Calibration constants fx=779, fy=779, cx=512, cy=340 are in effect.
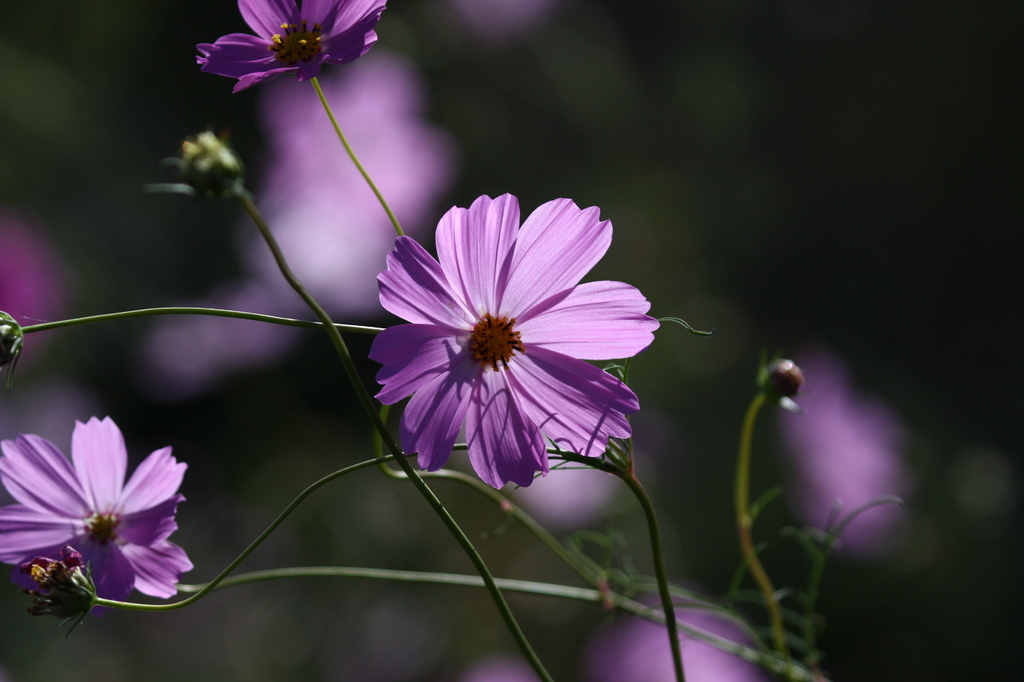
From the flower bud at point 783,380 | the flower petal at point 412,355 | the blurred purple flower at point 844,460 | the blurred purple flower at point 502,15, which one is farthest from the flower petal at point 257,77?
the blurred purple flower at point 502,15

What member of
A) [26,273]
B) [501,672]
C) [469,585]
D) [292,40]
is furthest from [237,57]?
[26,273]

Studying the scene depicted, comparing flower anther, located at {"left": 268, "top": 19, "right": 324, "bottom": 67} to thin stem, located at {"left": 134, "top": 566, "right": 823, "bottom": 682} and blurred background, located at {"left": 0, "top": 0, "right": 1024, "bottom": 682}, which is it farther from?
blurred background, located at {"left": 0, "top": 0, "right": 1024, "bottom": 682}

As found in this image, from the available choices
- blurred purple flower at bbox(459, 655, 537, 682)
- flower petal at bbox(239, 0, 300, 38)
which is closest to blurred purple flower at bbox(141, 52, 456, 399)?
blurred purple flower at bbox(459, 655, 537, 682)

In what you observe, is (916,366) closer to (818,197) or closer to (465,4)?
(818,197)

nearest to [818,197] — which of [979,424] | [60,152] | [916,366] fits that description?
[916,366]

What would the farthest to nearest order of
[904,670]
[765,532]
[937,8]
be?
[937,8], [765,532], [904,670]
